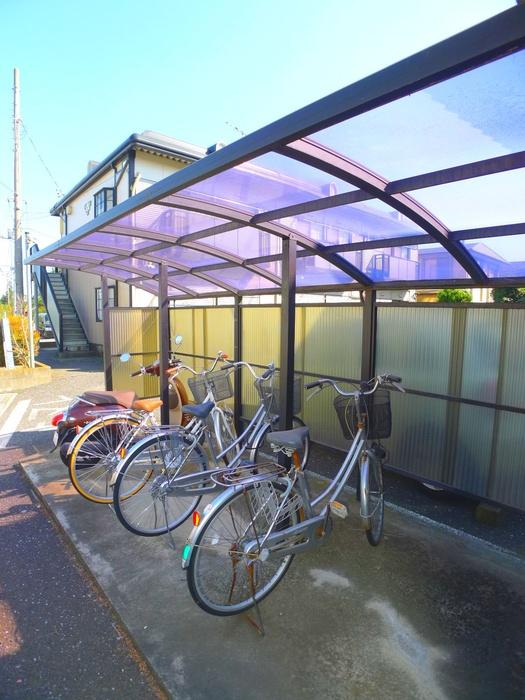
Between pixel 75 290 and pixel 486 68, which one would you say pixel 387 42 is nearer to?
Answer: pixel 486 68

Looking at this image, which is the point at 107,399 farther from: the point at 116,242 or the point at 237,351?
the point at 237,351

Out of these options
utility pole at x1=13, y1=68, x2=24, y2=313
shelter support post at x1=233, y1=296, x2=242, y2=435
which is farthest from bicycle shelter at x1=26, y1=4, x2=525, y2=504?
utility pole at x1=13, y1=68, x2=24, y2=313

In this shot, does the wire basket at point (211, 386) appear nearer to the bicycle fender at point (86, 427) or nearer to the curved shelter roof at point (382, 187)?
the bicycle fender at point (86, 427)

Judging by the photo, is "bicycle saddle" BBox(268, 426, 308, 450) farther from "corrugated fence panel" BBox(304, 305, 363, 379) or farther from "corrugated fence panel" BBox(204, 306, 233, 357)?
"corrugated fence panel" BBox(204, 306, 233, 357)

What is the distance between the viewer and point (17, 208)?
1193 cm

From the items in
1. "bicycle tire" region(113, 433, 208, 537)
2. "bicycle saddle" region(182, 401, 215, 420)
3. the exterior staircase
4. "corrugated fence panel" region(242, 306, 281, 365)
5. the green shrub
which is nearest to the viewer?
"bicycle tire" region(113, 433, 208, 537)

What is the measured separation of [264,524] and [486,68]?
2179 mm

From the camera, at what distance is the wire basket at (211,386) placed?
353 centimetres

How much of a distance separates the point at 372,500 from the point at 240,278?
296cm

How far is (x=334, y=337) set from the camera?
4.21 metres

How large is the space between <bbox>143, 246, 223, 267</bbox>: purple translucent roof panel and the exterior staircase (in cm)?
1055

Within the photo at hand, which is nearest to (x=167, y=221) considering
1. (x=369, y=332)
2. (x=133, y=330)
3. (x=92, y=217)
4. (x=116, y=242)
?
(x=116, y=242)

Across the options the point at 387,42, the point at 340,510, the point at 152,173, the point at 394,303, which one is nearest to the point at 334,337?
the point at 394,303

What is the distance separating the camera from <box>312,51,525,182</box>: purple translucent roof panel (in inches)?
53.9
